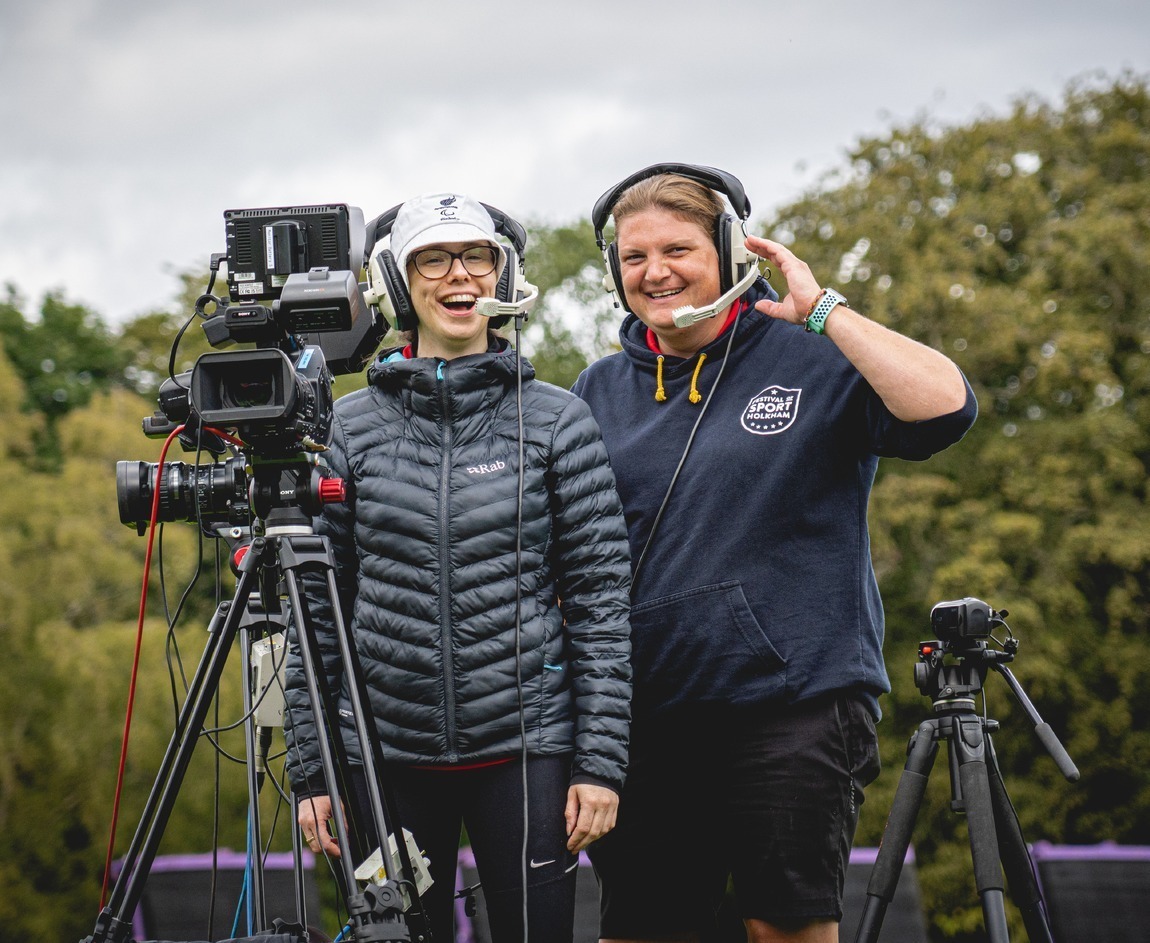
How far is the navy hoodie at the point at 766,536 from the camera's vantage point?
231 centimetres

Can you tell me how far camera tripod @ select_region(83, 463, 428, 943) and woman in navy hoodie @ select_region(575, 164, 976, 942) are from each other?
2.19ft

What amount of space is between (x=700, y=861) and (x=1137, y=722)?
36.7ft

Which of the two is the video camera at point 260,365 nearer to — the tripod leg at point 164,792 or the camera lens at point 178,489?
the camera lens at point 178,489

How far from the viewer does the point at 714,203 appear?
2545 mm

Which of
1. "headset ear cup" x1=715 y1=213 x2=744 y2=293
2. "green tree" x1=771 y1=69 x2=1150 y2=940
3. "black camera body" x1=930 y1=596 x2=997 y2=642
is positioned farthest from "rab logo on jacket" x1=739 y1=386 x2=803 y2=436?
"green tree" x1=771 y1=69 x2=1150 y2=940

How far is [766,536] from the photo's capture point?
2348 millimetres

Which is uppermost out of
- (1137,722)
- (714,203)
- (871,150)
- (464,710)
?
(871,150)

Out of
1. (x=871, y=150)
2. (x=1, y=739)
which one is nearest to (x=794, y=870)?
(x=1, y=739)

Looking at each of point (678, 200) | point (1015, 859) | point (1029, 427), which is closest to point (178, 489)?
point (678, 200)

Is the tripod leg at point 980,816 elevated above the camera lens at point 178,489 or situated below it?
below

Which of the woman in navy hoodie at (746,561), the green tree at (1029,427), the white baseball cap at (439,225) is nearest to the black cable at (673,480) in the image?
the woman in navy hoodie at (746,561)

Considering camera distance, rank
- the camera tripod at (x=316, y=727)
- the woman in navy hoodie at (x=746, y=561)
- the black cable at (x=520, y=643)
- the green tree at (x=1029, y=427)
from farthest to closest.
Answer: the green tree at (x=1029, y=427) < the woman in navy hoodie at (x=746, y=561) < the black cable at (x=520, y=643) < the camera tripod at (x=316, y=727)

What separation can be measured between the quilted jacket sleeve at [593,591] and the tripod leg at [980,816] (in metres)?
0.70

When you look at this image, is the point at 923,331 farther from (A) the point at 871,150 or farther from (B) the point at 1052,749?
(B) the point at 1052,749
